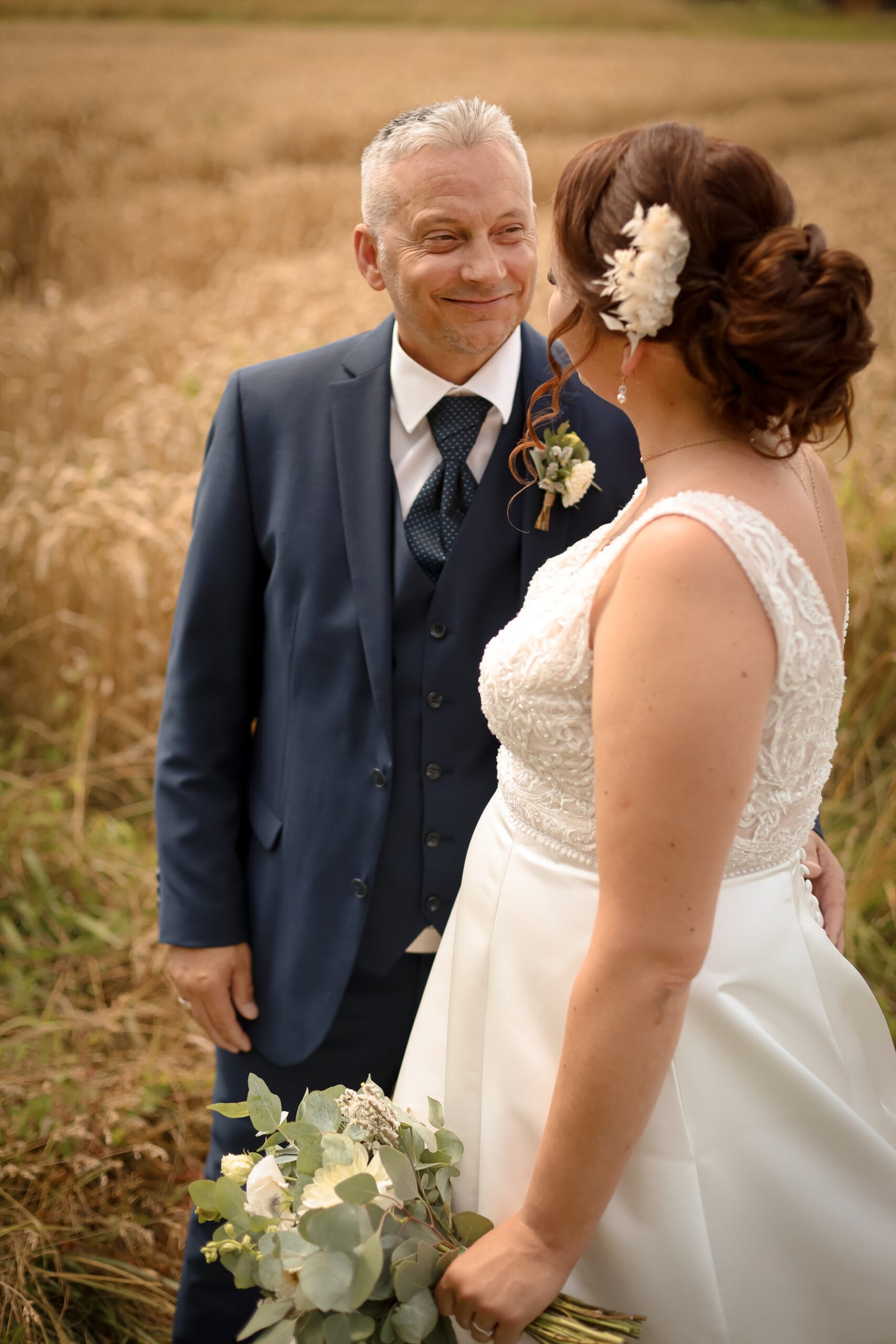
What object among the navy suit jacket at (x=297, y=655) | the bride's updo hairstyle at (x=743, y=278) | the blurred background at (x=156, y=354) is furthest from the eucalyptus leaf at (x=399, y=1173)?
the blurred background at (x=156, y=354)

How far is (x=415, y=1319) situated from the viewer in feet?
3.76

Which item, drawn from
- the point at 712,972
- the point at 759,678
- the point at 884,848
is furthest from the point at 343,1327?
the point at 884,848

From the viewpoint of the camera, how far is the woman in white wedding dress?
104 cm

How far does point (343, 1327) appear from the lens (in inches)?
43.7

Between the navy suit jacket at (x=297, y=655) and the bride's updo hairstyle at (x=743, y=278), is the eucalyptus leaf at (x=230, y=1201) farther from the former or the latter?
the bride's updo hairstyle at (x=743, y=278)

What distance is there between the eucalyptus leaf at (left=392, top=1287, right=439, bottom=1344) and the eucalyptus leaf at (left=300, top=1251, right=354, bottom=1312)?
0.10 metres

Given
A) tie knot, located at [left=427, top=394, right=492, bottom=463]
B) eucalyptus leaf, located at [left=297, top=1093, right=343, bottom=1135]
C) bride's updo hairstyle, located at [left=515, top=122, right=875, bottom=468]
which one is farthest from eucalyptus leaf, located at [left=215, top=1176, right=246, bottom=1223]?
tie knot, located at [left=427, top=394, right=492, bottom=463]

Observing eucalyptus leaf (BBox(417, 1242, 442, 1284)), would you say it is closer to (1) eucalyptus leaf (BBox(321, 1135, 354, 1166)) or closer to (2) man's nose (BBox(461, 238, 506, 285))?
(1) eucalyptus leaf (BBox(321, 1135, 354, 1166))

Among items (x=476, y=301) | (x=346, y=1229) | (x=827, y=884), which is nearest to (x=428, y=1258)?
(x=346, y=1229)

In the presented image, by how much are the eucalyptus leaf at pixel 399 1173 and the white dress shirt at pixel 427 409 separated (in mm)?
703

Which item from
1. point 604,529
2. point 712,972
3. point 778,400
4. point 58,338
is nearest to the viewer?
point 778,400

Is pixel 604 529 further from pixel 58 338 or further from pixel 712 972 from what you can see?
pixel 58 338

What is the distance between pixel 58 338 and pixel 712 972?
16.6ft

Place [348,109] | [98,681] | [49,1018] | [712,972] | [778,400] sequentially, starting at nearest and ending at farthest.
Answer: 1. [778,400]
2. [712,972]
3. [49,1018]
4. [98,681]
5. [348,109]
